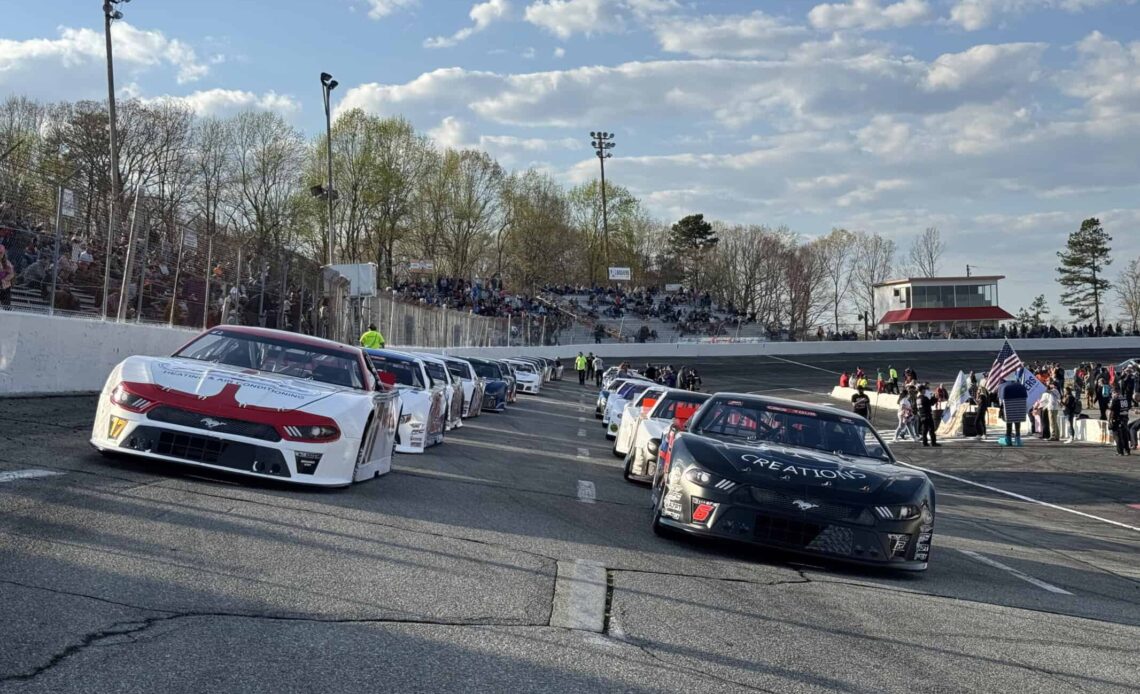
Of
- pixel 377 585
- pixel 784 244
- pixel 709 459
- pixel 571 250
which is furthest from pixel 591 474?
pixel 784 244

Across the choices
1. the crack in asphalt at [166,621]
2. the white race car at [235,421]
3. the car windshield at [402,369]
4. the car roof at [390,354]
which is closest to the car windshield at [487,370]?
the car roof at [390,354]

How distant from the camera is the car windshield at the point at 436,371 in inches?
762

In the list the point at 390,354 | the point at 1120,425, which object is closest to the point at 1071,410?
the point at 1120,425

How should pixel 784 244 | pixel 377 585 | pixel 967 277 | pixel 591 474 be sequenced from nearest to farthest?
pixel 377 585 < pixel 591 474 < pixel 967 277 < pixel 784 244

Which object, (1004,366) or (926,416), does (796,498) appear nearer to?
(926,416)

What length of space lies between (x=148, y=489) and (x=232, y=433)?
792 mm

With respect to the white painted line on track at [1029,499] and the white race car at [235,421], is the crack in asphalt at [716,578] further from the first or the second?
the white painted line on track at [1029,499]

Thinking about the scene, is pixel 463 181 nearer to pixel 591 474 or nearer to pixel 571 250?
pixel 571 250

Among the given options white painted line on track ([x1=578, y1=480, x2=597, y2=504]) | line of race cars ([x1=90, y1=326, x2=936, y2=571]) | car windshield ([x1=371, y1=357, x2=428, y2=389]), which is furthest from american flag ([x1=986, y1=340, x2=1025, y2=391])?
line of race cars ([x1=90, y1=326, x2=936, y2=571])

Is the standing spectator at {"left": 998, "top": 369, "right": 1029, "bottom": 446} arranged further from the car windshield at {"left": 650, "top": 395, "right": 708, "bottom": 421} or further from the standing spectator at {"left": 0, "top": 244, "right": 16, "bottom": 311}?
the standing spectator at {"left": 0, "top": 244, "right": 16, "bottom": 311}

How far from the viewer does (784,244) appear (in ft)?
427

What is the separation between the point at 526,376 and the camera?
44.0 metres

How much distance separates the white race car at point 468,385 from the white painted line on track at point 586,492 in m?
10.3

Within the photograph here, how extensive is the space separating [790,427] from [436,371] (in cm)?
1088
